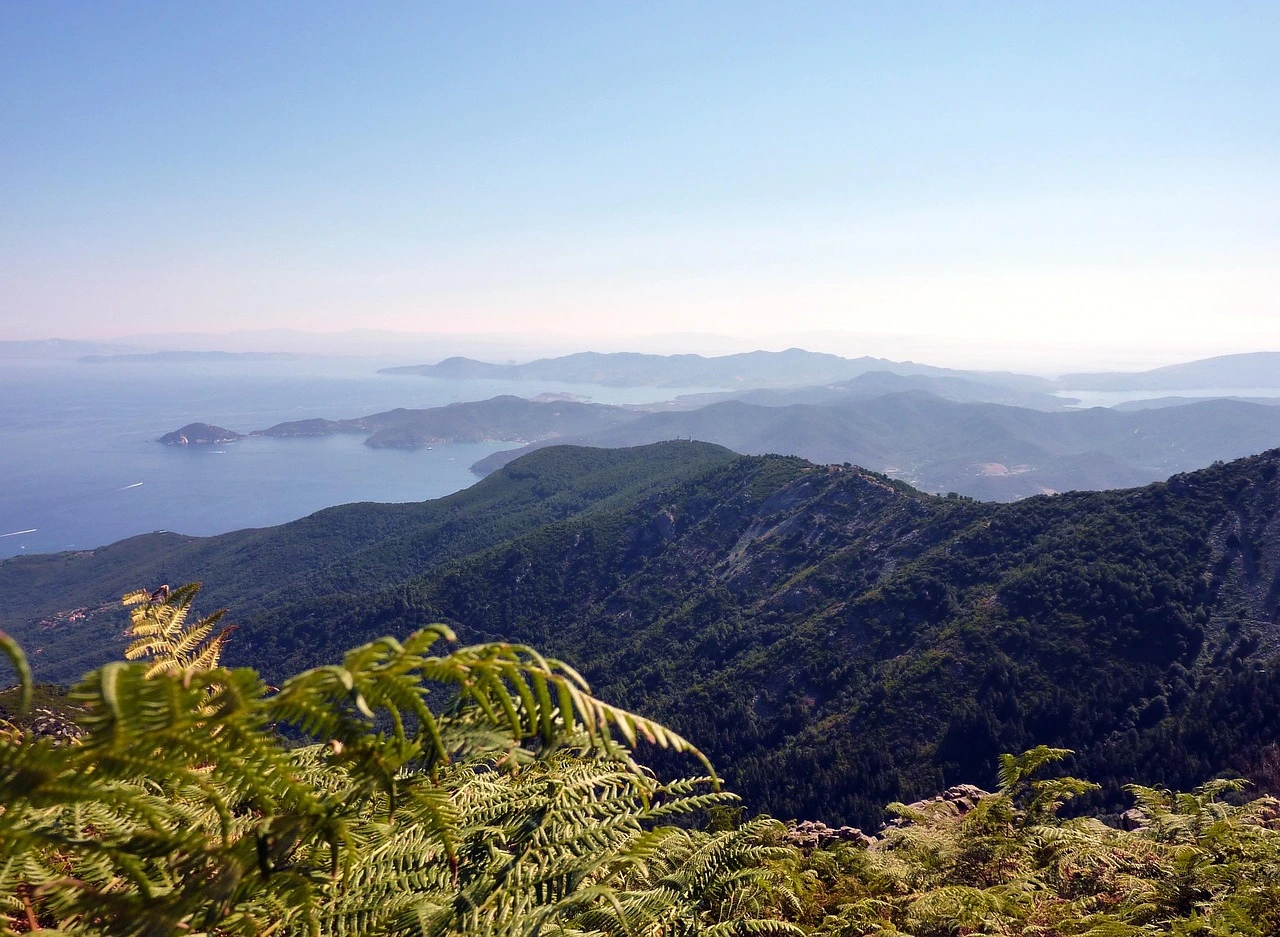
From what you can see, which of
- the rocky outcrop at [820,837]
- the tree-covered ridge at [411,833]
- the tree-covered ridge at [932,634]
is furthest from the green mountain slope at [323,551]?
the tree-covered ridge at [411,833]

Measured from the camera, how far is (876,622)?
49.5 metres

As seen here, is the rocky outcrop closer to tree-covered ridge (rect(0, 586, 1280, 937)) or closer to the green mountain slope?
tree-covered ridge (rect(0, 586, 1280, 937))

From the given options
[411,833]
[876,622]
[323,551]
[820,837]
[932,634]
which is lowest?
[323,551]

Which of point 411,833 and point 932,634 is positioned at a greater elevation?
point 411,833

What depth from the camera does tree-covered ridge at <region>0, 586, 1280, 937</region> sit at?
112 centimetres

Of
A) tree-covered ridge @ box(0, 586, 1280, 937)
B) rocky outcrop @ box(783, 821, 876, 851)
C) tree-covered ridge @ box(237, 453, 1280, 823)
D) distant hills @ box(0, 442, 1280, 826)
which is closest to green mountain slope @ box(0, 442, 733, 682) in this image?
distant hills @ box(0, 442, 1280, 826)

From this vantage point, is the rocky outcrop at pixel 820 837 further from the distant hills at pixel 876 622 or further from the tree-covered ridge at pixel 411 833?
the distant hills at pixel 876 622

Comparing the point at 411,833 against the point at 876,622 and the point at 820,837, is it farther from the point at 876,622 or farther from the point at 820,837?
the point at 876,622

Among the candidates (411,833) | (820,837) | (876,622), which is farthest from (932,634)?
(411,833)

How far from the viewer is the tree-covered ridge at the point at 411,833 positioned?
112 cm

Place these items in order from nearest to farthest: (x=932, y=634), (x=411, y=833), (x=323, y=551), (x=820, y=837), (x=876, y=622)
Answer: (x=411, y=833)
(x=820, y=837)
(x=932, y=634)
(x=876, y=622)
(x=323, y=551)

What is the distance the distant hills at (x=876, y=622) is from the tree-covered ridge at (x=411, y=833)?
20.6 m

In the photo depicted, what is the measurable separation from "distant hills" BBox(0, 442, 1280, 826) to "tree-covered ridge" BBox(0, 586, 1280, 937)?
20.6m

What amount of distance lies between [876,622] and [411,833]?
5178 centimetres
